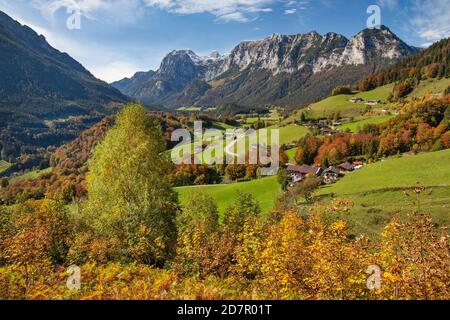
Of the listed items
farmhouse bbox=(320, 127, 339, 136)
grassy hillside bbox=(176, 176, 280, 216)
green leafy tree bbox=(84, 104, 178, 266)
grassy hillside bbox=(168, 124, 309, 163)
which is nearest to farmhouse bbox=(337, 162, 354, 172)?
grassy hillside bbox=(176, 176, 280, 216)

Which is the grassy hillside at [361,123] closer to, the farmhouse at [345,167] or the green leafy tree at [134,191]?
the farmhouse at [345,167]

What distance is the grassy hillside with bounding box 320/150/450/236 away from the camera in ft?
174

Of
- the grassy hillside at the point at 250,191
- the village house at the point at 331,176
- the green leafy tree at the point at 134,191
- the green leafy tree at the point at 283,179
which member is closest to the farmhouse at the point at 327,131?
the village house at the point at 331,176

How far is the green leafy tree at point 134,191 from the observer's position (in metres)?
27.6

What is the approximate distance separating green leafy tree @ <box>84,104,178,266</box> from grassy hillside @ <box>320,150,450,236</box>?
23335 mm

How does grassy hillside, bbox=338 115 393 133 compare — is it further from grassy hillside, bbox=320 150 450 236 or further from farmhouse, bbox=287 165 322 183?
grassy hillside, bbox=320 150 450 236

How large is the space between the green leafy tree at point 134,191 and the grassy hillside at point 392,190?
23.3 meters

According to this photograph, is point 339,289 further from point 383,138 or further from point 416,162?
point 383,138

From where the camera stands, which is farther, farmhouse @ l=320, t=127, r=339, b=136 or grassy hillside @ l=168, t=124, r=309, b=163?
farmhouse @ l=320, t=127, r=339, b=136

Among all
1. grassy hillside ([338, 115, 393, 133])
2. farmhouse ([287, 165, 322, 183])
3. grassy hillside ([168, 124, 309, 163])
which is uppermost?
grassy hillside ([338, 115, 393, 133])

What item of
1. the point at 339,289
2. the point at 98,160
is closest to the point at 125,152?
the point at 98,160

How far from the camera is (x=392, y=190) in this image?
2773 inches

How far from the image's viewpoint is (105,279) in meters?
15.6
